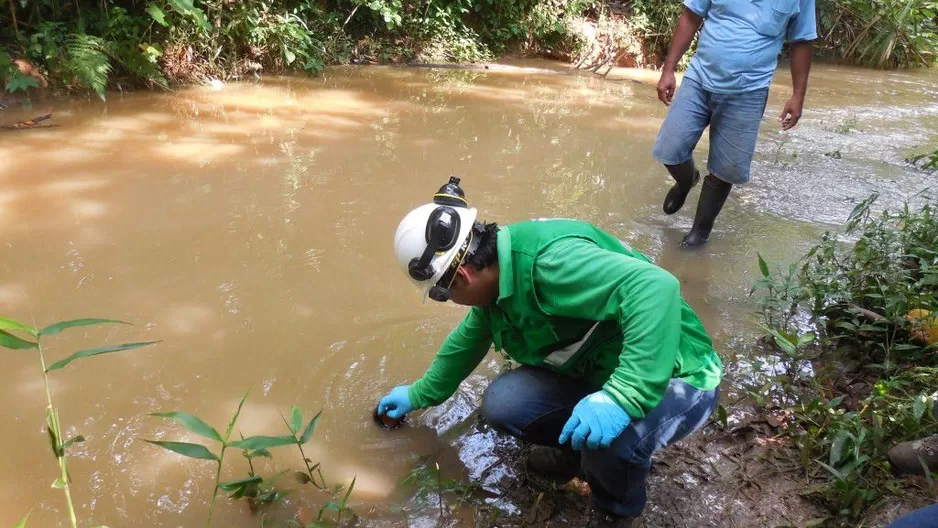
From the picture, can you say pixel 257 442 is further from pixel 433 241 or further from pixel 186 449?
pixel 433 241

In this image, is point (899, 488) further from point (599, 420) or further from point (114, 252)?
point (114, 252)

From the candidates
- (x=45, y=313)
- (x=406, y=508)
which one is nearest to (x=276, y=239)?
(x=45, y=313)

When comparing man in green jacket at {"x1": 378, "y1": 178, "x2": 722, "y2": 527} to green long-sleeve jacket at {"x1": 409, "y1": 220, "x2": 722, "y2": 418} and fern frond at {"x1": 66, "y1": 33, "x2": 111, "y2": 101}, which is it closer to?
green long-sleeve jacket at {"x1": 409, "y1": 220, "x2": 722, "y2": 418}

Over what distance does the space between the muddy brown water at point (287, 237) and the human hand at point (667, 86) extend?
0.77m

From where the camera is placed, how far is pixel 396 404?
7.75ft

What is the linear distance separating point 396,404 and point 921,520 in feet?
5.20

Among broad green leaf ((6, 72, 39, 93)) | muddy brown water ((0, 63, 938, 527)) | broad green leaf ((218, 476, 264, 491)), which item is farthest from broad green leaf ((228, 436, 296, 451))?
broad green leaf ((6, 72, 39, 93))

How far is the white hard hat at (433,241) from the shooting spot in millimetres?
1725

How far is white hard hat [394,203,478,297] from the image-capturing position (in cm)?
172

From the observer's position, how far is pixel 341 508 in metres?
1.94

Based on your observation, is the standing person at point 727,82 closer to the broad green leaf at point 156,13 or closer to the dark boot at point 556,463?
the dark boot at point 556,463

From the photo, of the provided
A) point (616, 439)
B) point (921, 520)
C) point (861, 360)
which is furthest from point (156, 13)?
point (921, 520)

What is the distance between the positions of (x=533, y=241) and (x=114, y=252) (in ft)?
8.22

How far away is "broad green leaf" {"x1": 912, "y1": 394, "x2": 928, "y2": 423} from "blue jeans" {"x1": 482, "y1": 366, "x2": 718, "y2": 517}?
0.59 metres
